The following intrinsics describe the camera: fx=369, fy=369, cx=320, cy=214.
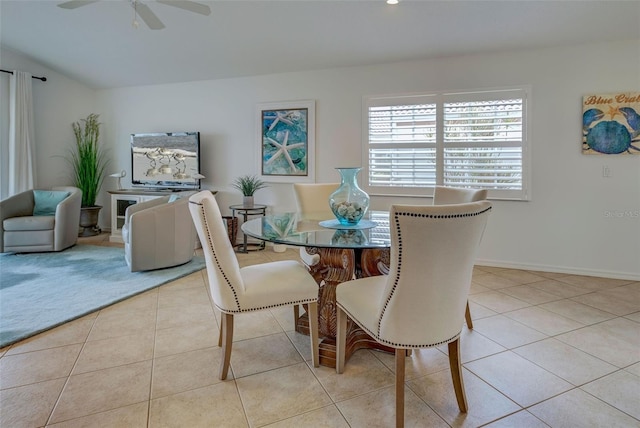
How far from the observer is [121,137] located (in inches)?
238

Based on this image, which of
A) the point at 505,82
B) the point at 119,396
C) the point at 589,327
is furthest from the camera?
the point at 505,82

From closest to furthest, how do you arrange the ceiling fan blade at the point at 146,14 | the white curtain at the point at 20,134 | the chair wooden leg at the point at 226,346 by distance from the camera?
the chair wooden leg at the point at 226,346
the ceiling fan blade at the point at 146,14
the white curtain at the point at 20,134

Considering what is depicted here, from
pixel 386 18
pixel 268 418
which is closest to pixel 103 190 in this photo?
pixel 386 18

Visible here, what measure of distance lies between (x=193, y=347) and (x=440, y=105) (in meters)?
3.48

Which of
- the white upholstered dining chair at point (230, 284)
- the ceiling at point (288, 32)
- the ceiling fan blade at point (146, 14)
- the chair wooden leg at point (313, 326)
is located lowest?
the chair wooden leg at point (313, 326)

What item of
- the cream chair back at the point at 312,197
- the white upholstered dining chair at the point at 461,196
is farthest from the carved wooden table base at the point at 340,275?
the cream chair back at the point at 312,197

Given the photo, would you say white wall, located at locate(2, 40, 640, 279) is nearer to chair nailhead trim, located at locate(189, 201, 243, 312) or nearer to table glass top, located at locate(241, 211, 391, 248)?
table glass top, located at locate(241, 211, 391, 248)

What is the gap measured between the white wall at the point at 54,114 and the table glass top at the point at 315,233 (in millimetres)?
4911

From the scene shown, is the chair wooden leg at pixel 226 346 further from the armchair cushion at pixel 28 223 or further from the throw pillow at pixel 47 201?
the throw pillow at pixel 47 201

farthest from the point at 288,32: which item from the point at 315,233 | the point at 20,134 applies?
the point at 20,134

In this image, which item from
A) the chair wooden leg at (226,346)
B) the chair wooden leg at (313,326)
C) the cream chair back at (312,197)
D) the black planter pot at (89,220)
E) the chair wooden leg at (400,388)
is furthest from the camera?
the black planter pot at (89,220)

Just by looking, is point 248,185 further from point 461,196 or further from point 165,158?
point 461,196

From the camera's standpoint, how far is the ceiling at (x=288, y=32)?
3.27 m

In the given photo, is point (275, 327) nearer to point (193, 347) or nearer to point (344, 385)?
point (193, 347)
